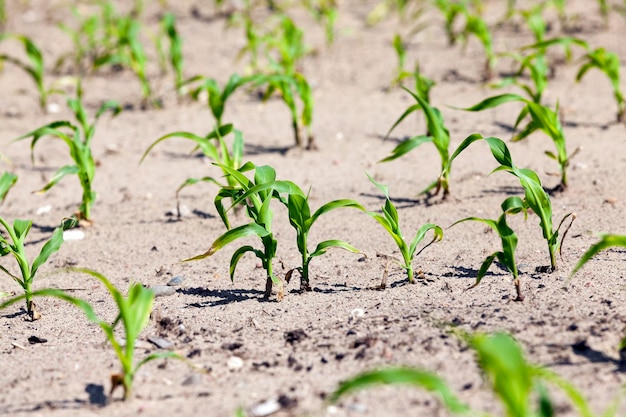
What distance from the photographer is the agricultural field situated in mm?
2578

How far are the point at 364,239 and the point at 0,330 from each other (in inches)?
62.8

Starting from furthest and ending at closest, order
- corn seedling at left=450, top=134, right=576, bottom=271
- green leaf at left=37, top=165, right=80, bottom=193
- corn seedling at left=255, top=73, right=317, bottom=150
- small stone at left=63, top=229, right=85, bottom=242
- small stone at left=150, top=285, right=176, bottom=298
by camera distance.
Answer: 1. corn seedling at left=255, top=73, right=317, bottom=150
2. small stone at left=63, top=229, right=85, bottom=242
3. green leaf at left=37, top=165, right=80, bottom=193
4. small stone at left=150, top=285, right=176, bottom=298
5. corn seedling at left=450, top=134, right=576, bottom=271

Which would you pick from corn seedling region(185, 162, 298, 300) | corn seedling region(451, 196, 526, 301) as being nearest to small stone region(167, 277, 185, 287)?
corn seedling region(185, 162, 298, 300)

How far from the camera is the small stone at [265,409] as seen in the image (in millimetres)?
2434

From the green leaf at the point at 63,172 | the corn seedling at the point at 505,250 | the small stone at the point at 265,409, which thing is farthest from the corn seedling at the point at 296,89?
the small stone at the point at 265,409

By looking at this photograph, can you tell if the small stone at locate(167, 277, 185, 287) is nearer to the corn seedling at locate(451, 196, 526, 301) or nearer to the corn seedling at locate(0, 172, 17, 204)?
the corn seedling at locate(0, 172, 17, 204)

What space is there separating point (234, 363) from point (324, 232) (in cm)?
149

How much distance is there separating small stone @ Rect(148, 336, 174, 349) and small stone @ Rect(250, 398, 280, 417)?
22.9 inches

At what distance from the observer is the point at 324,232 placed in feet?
13.7

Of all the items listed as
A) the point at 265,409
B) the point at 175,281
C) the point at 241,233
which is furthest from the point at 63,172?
the point at 265,409

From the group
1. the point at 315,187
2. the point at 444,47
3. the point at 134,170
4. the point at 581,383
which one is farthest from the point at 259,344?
the point at 444,47

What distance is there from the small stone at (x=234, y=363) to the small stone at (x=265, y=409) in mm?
287

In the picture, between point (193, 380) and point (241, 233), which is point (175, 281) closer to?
point (241, 233)

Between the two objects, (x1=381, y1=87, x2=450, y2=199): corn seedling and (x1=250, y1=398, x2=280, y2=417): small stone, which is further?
(x1=381, y1=87, x2=450, y2=199): corn seedling
